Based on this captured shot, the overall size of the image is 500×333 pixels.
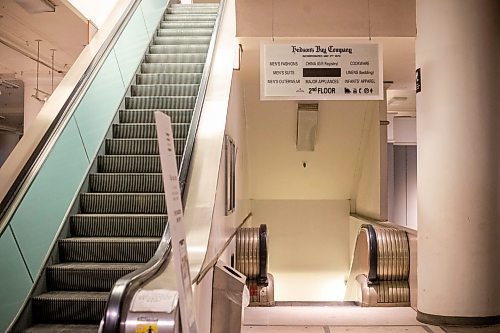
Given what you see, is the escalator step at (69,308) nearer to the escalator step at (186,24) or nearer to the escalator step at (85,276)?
the escalator step at (85,276)

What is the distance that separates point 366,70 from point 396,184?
910 cm

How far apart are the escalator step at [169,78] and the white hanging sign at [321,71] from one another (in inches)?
38.0

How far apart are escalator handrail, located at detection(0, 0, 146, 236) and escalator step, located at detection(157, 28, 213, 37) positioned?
6.04 feet

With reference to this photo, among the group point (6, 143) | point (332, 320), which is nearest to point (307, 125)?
point (332, 320)

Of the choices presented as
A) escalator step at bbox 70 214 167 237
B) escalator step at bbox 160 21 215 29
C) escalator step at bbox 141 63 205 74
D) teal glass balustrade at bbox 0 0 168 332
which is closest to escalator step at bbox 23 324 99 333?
teal glass balustrade at bbox 0 0 168 332

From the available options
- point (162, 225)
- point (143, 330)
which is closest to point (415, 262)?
point (162, 225)

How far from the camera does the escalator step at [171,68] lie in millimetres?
6449

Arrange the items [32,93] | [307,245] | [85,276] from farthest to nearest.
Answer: [307,245]
[32,93]
[85,276]

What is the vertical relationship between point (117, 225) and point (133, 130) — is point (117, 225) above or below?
below

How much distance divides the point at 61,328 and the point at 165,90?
3.24 metres

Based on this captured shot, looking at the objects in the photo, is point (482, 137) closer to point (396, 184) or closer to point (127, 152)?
point (127, 152)

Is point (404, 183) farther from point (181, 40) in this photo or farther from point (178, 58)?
point (178, 58)

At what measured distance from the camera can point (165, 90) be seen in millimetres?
6000

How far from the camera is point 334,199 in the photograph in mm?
11094
